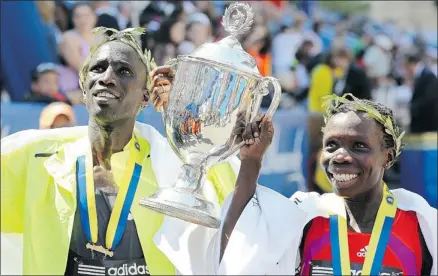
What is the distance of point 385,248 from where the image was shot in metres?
3.87

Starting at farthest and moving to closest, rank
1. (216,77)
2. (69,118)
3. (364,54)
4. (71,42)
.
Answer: (364,54), (71,42), (69,118), (216,77)

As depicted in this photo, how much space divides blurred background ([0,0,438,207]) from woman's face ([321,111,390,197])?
282 centimetres

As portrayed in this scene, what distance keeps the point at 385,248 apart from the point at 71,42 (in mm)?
5168

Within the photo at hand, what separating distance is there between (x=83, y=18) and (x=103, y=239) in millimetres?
5107

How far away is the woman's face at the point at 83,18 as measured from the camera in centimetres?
862

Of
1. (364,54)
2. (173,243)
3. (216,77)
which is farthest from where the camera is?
(364,54)

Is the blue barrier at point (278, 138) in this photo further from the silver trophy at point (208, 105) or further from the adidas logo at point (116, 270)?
the silver trophy at point (208, 105)

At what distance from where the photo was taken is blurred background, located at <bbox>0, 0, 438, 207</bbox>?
8125 millimetres

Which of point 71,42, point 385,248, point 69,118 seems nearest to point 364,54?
point 71,42

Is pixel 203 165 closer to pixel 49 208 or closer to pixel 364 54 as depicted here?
pixel 49 208

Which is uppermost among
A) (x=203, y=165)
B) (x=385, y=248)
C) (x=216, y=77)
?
(x=216, y=77)

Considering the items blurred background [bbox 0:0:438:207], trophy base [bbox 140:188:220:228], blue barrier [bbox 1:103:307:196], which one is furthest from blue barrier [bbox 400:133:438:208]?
trophy base [bbox 140:188:220:228]

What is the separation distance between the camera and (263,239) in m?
3.54

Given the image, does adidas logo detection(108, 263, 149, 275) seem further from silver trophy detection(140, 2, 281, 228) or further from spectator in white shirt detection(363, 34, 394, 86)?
spectator in white shirt detection(363, 34, 394, 86)
